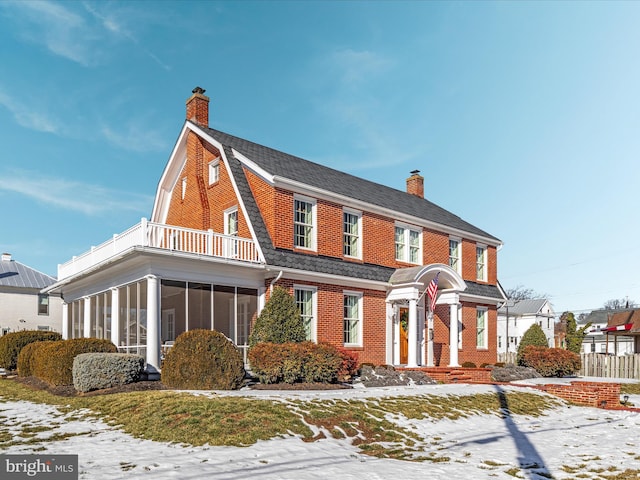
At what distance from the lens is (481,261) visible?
98.2ft

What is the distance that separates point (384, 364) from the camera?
2242cm

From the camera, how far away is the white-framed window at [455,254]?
27.7 meters

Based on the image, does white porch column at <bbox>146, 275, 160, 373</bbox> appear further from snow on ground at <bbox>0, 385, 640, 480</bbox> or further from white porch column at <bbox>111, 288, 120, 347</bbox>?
snow on ground at <bbox>0, 385, 640, 480</bbox>

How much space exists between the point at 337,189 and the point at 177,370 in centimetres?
1026

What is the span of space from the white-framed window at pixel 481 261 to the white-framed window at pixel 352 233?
9316mm

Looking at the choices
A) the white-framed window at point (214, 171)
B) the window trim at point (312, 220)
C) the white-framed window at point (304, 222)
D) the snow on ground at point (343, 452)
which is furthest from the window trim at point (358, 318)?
the snow on ground at point (343, 452)

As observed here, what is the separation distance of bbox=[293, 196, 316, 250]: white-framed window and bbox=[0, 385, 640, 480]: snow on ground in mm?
7904

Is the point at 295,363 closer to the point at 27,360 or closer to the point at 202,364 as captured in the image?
the point at 202,364

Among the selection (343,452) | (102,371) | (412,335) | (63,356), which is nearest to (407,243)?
(412,335)

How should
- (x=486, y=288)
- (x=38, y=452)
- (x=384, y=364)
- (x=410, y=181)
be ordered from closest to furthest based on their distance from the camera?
(x=38, y=452) < (x=384, y=364) < (x=486, y=288) < (x=410, y=181)

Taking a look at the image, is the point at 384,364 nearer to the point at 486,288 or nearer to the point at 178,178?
the point at 486,288

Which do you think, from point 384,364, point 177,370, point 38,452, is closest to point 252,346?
point 177,370

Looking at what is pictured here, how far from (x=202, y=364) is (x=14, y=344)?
40.7ft

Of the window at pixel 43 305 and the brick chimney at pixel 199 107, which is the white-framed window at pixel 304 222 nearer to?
the brick chimney at pixel 199 107
